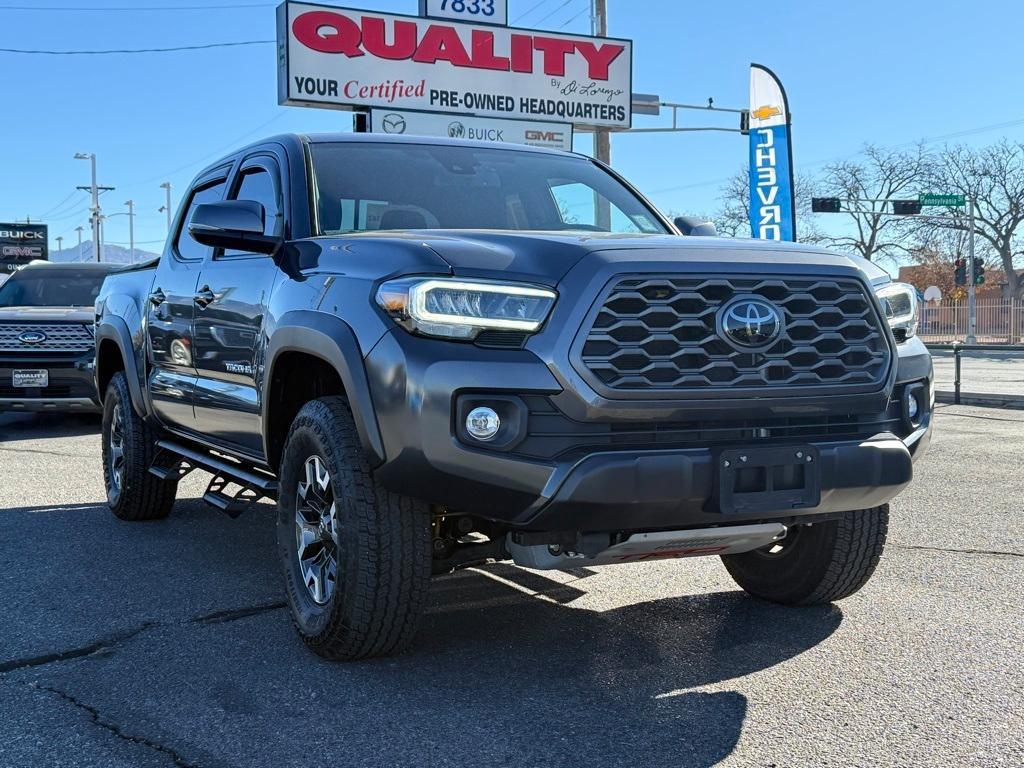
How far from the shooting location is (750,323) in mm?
3410

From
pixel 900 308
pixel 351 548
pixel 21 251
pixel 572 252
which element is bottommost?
pixel 351 548

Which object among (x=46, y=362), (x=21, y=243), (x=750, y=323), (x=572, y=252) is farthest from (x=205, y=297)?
(x=21, y=243)

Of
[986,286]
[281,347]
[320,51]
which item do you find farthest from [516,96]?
[986,286]

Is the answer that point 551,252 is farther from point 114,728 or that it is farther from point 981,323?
point 981,323

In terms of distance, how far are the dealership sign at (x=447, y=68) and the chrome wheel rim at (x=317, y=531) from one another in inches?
715

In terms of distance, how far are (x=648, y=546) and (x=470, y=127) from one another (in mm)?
19852

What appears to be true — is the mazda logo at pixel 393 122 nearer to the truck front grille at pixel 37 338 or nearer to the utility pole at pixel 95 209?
the truck front grille at pixel 37 338

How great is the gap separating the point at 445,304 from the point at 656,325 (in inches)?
25.1

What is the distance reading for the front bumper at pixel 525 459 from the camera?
3.20 m

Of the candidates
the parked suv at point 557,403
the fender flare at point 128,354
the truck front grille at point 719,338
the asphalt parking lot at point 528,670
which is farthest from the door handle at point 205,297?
the truck front grille at point 719,338

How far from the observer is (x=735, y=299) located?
341 cm

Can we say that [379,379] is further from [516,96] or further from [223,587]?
[516,96]

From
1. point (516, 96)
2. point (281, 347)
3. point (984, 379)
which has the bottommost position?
point (984, 379)

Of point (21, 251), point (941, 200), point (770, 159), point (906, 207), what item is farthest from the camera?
point (21, 251)
